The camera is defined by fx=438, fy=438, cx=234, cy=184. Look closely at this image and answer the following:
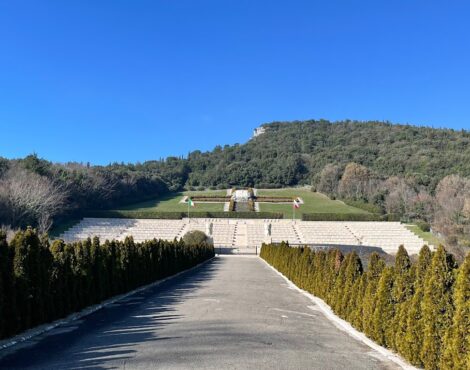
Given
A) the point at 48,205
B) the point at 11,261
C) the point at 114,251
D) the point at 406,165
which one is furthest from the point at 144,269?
the point at 406,165

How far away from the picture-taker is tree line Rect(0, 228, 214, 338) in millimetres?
6905

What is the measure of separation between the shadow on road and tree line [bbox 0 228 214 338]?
0.62m

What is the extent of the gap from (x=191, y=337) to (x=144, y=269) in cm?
1046

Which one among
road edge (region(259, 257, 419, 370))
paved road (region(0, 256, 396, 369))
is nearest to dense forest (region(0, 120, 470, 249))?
road edge (region(259, 257, 419, 370))

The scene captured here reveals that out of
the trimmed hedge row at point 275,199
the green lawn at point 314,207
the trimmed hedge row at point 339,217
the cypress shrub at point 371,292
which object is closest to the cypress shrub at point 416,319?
the cypress shrub at point 371,292

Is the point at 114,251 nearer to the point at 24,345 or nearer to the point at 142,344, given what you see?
the point at 24,345

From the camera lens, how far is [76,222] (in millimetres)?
62094

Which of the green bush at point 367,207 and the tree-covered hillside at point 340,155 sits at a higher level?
the tree-covered hillside at point 340,155

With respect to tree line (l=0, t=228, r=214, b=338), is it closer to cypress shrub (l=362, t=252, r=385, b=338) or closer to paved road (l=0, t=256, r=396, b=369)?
paved road (l=0, t=256, r=396, b=369)

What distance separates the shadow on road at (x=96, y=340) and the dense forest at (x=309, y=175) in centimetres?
2820

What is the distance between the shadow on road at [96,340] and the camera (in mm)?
4770

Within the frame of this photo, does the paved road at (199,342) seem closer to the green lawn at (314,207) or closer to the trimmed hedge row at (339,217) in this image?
the trimmed hedge row at (339,217)

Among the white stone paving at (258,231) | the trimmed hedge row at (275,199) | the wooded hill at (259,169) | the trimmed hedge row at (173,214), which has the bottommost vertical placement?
the white stone paving at (258,231)

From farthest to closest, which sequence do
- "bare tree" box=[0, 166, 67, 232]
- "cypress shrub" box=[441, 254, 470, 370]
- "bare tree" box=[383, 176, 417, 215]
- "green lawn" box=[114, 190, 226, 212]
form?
Result: "bare tree" box=[383, 176, 417, 215] → "green lawn" box=[114, 190, 226, 212] → "bare tree" box=[0, 166, 67, 232] → "cypress shrub" box=[441, 254, 470, 370]
